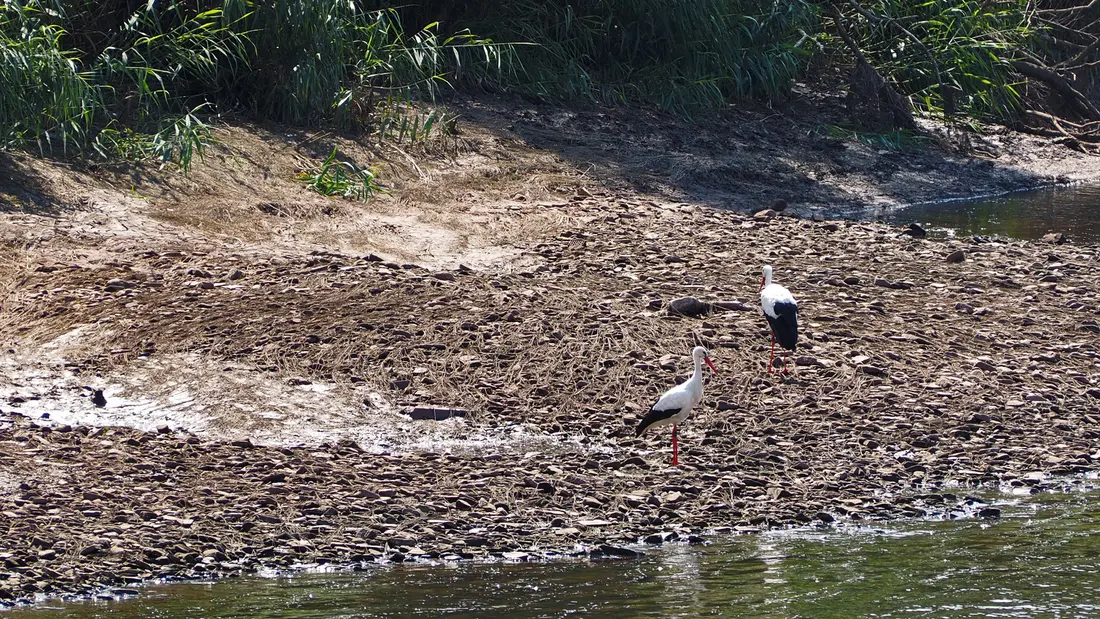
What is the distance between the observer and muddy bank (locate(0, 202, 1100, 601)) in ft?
22.6

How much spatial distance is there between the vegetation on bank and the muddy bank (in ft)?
8.12

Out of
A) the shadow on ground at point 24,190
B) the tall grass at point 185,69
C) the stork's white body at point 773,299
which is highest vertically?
the tall grass at point 185,69

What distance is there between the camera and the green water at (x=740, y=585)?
591 centimetres

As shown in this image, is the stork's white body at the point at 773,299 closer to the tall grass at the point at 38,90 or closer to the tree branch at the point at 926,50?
the tall grass at the point at 38,90

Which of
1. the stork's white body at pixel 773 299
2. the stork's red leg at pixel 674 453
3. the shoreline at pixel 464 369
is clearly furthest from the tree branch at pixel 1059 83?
the stork's red leg at pixel 674 453

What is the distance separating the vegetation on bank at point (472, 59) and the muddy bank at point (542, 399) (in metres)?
2.47

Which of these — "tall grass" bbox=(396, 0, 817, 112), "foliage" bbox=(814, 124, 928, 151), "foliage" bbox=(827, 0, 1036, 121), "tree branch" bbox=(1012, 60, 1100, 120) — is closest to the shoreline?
"tall grass" bbox=(396, 0, 817, 112)

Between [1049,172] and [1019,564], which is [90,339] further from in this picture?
[1049,172]

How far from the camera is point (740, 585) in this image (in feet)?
20.5

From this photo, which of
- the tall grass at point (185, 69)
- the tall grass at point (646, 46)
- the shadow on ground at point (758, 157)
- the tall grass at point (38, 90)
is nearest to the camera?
the tall grass at point (38, 90)

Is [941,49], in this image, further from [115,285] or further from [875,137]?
[115,285]

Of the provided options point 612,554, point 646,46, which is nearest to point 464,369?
point 612,554

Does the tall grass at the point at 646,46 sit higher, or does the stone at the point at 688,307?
the tall grass at the point at 646,46

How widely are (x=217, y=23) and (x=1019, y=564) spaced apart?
30.5 ft
